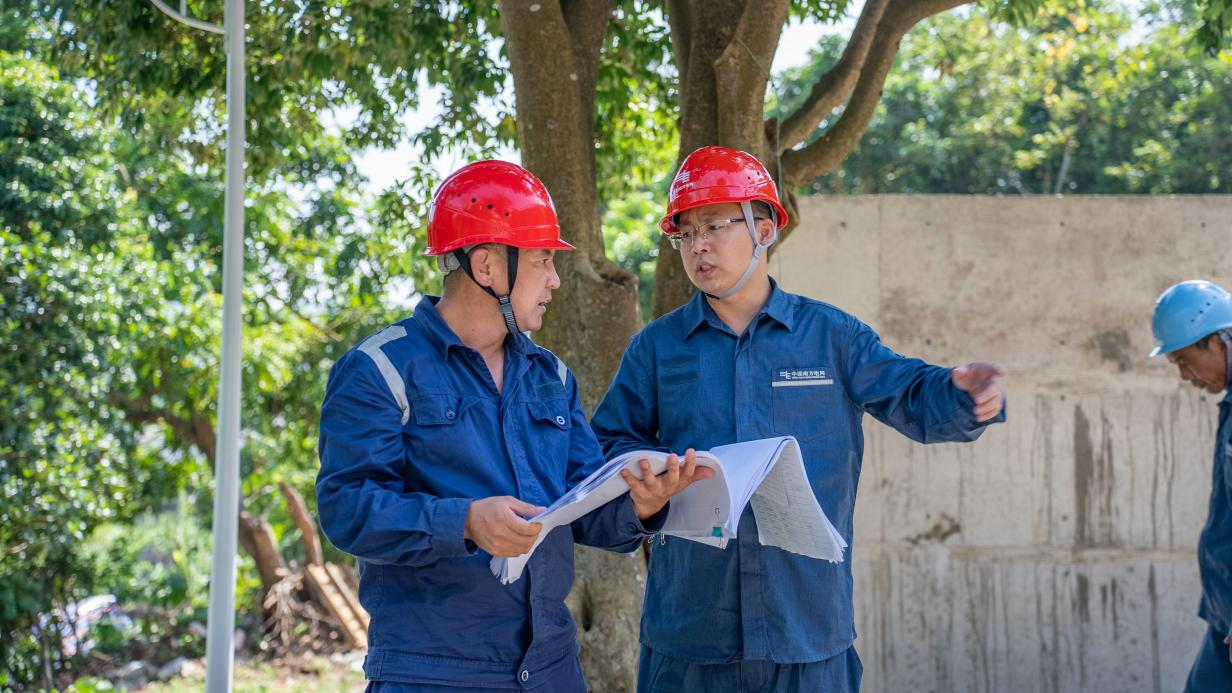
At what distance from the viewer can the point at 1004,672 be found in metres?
6.19

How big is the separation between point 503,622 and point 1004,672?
14.2 feet

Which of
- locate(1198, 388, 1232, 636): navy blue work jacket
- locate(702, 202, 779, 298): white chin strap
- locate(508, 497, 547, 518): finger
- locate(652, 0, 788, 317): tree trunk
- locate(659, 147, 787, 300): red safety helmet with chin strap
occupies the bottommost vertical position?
locate(1198, 388, 1232, 636): navy blue work jacket

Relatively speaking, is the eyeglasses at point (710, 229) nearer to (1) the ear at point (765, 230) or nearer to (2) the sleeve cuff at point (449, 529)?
(1) the ear at point (765, 230)

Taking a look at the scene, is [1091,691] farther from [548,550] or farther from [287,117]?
[287,117]

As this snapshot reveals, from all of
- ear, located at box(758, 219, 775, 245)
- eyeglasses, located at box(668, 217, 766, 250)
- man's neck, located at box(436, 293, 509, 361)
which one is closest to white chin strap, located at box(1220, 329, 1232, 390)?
ear, located at box(758, 219, 775, 245)

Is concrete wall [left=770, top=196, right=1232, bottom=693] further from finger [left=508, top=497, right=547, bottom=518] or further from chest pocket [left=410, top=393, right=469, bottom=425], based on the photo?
finger [left=508, top=497, right=547, bottom=518]

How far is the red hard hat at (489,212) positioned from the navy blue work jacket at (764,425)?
657 millimetres

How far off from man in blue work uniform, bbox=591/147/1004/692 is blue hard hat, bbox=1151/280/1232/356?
1436 mm

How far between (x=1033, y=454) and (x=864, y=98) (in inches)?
79.7

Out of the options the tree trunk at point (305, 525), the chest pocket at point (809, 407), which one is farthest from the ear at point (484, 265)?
the tree trunk at point (305, 525)

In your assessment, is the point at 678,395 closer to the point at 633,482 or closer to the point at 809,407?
the point at 809,407

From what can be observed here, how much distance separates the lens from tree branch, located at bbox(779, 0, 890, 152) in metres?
5.78

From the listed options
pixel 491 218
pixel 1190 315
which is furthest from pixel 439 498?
pixel 1190 315

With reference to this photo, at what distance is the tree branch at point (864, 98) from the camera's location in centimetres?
575
